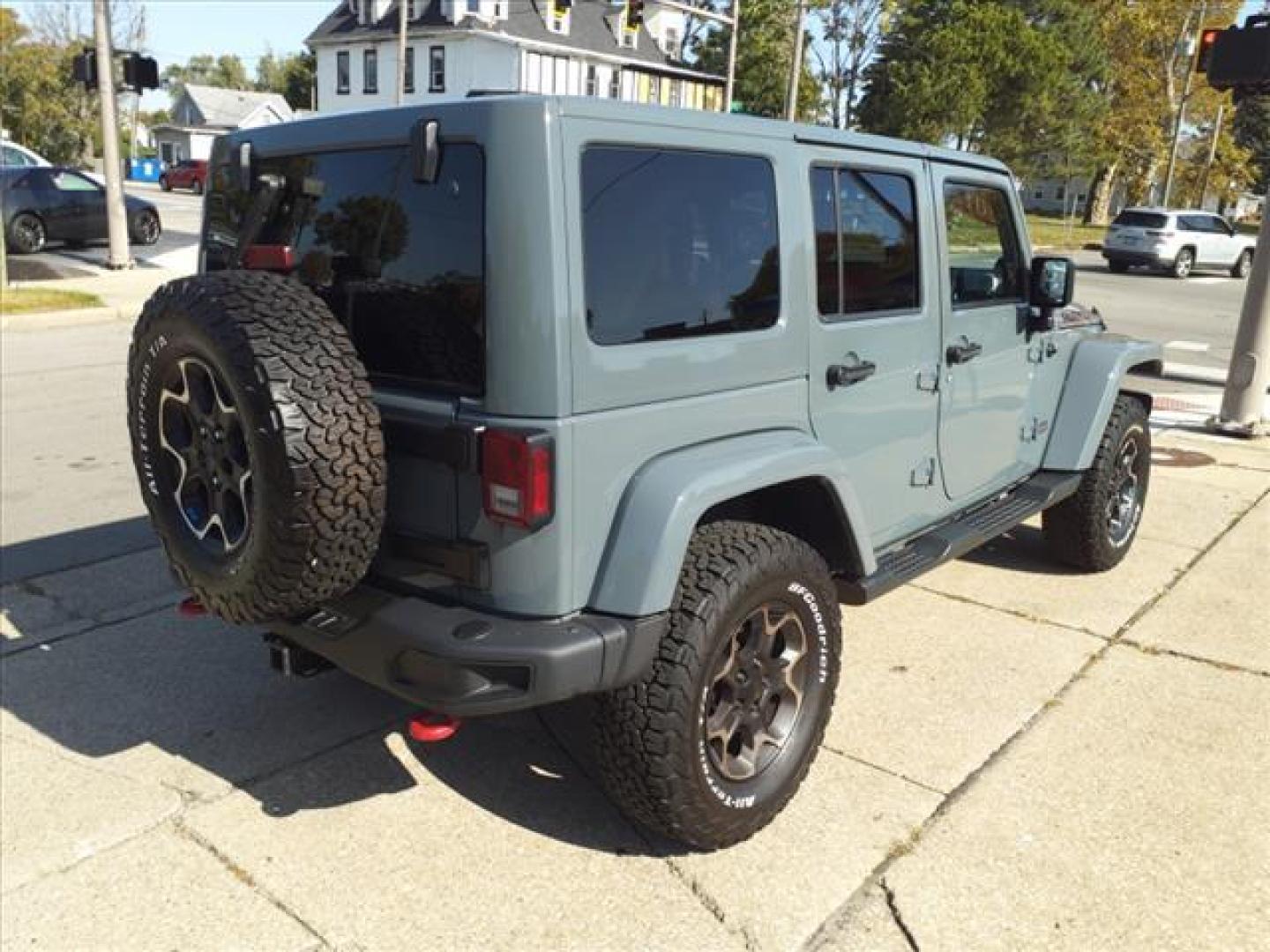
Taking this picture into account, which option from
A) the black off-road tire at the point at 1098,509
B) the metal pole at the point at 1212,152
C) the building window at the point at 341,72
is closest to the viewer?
the black off-road tire at the point at 1098,509

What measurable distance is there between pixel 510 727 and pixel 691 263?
1727 millimetres

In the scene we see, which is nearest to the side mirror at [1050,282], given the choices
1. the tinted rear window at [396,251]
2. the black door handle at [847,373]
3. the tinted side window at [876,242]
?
→ the tinted side window at [876,242]

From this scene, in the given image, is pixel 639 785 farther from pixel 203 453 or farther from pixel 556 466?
pixel 203 453

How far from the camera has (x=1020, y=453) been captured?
4598mm

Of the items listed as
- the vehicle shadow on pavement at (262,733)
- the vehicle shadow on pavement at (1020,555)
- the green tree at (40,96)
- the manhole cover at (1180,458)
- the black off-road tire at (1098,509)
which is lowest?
the vehicle shadow on pavement at (262,733)

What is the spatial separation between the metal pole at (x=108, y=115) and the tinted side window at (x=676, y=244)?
1525 cm

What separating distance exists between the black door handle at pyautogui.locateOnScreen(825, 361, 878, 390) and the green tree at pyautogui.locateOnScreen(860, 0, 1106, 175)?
125ft

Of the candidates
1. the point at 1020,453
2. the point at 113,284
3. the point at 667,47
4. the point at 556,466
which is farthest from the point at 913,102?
the point at 556,466

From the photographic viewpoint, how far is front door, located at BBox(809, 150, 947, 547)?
3.22m

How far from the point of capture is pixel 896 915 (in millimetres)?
2707

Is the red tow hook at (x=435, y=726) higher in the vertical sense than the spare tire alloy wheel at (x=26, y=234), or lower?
lower

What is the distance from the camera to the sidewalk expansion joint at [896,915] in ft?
8.56

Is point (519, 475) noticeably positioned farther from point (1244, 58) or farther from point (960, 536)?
point (1244, 58)

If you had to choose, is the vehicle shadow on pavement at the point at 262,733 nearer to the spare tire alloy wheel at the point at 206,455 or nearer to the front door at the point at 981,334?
the spare tire alloy wheel at the point at 206,455
